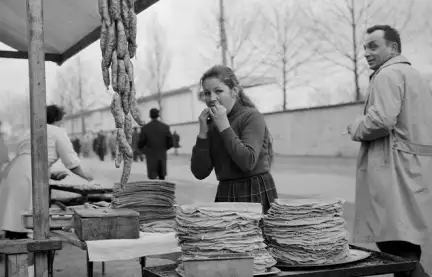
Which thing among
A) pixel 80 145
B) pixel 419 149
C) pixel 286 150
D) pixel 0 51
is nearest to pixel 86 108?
pixel 80 145

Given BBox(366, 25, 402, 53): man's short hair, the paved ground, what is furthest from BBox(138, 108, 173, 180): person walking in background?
BBox(366, 25, 402, 53): man's short hair

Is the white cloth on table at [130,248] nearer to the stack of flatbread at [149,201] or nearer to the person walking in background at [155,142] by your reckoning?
the stack of flatbread at [149,201]

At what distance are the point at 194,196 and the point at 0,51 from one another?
6.93 metres

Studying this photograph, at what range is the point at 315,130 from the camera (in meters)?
21.1

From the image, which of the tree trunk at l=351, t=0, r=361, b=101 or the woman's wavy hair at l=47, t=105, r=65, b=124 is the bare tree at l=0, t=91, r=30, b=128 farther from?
the woman's wavy hair at l=47, t=105, r=65, b=124

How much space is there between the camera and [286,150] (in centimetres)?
2355

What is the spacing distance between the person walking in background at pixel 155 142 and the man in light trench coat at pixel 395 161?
23.6 ft

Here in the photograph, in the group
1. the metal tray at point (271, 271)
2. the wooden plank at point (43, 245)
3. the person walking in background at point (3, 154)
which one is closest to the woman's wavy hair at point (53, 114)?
the person walking in background at point (3, 154)

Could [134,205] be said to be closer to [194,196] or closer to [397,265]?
[397,265]

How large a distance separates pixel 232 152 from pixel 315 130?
Answer: 61.8ft

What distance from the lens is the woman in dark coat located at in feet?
8.80

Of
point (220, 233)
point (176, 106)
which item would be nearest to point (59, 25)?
point (220, 233)

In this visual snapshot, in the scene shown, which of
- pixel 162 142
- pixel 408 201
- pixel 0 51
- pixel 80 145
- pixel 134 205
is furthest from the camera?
pixel 80 145

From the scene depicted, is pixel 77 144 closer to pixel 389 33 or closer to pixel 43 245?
pixel 389 33
